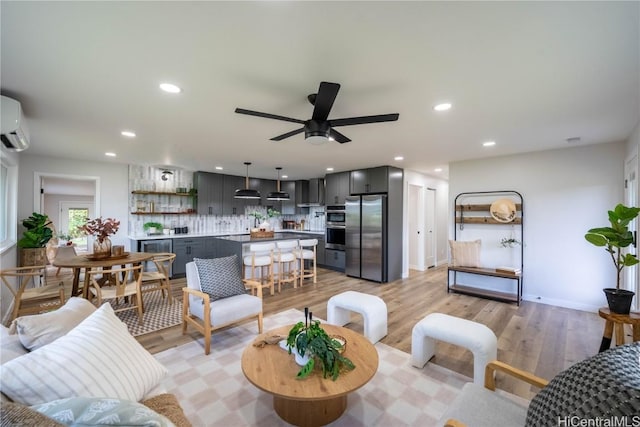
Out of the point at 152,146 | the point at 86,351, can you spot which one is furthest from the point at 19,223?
the point at 86,351

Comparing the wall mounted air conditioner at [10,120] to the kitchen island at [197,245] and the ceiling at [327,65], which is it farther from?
the kitchen island at [197,245]

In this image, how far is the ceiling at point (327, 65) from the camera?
1.40 meters

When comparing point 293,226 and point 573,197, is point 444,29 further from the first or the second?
point 293,226

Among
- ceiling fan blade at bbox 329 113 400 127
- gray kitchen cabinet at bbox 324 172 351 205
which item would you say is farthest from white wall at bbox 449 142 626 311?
ceiling fan blade at bbox 329 113 400 127

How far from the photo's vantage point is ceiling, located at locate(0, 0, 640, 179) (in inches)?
55.1

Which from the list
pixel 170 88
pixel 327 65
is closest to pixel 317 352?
pixel 327 65

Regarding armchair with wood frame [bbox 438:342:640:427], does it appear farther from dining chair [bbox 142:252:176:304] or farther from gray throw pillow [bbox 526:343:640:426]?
dining chair [bbox 142:252:176:304]

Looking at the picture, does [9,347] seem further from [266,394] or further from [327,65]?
[327,65]

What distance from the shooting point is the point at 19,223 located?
4.75 metres

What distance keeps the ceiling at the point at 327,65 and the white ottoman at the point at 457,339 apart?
2.03m

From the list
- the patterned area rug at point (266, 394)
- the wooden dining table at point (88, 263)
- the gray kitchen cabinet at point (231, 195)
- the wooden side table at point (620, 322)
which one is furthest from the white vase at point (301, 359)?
the gray kitchen cabinet at point (231, 195)

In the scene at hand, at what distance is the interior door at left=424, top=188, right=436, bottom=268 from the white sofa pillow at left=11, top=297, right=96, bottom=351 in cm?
684

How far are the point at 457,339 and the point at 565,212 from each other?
11.4 ft

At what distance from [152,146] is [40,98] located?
1.74 metres
